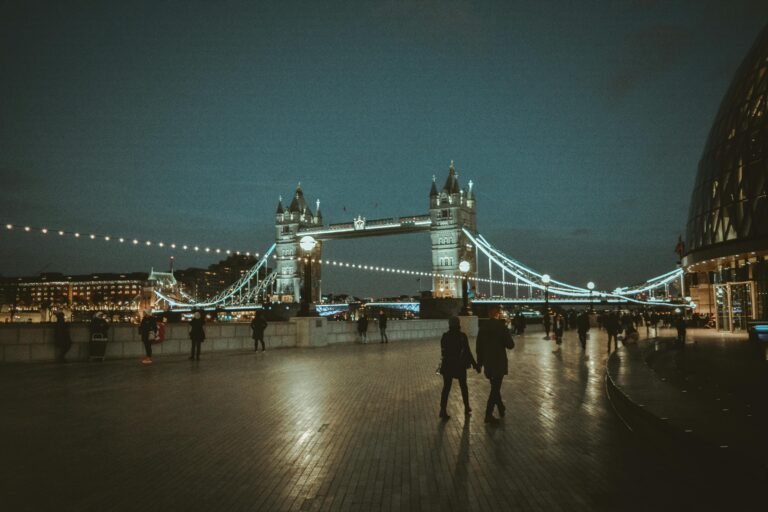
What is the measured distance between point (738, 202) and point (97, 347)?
2853cm

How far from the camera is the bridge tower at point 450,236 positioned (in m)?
93.9

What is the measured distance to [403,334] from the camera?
34.9m

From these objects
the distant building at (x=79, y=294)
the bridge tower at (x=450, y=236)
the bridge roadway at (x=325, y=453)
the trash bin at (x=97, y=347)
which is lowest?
the bridge roadway at (x=325, y=453)

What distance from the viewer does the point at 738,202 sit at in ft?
99.2

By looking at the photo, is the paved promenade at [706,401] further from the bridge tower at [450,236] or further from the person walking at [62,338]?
the bridge tower at [450,236]

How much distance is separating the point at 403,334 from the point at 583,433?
2716 centimetres

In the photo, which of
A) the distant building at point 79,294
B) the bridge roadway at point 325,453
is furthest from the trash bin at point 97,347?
the distant building at point 79,294

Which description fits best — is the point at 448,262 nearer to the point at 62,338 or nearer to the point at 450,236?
the point at 450,236

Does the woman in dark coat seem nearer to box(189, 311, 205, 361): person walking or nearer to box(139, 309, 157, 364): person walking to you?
box(139, 309, 157, 364): person walking

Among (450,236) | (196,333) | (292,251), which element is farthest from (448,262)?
(196,333)

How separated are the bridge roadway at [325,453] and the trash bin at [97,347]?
492 cm

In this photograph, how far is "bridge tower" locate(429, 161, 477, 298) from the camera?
9388 cm

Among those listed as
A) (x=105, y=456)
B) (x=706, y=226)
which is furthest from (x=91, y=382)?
(x=706, y=226)

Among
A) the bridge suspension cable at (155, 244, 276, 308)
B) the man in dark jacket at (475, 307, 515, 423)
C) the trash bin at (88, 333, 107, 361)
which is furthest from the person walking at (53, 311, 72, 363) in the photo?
the bridge suspension cable at (155, 244, 276, 308)
